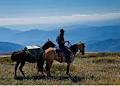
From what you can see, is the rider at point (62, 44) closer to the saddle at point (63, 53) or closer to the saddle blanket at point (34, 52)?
the saddle at point (63, 53)

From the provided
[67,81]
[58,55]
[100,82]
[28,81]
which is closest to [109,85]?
[100,82]

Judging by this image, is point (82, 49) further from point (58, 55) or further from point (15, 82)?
point (15, 82)

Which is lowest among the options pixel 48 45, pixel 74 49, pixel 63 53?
pixel 63 53

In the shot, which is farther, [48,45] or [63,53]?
[48,45]

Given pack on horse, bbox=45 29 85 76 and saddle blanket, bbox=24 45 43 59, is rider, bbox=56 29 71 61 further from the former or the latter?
saddle blanket, bbox=24 45 43 59

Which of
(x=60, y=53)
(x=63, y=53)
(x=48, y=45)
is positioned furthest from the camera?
(x=48, y=45)

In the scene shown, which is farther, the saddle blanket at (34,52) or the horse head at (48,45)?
the horse head at (48,45)

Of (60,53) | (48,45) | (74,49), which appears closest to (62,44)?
(60,53)

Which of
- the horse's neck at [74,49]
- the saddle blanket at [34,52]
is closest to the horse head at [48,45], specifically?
the saddle blanket at [34,52]

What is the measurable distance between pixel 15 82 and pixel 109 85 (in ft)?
18.6

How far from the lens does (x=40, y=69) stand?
27484 millimetres

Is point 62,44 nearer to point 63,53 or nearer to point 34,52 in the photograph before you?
point 63,53

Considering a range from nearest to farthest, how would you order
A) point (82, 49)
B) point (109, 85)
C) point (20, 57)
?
point (109, 85), point (20, 57), point (82, 49)

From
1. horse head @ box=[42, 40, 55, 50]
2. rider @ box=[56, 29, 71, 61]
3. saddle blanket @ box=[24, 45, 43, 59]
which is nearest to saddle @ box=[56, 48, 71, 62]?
rider @ box=[56, 29, 71, 61]
